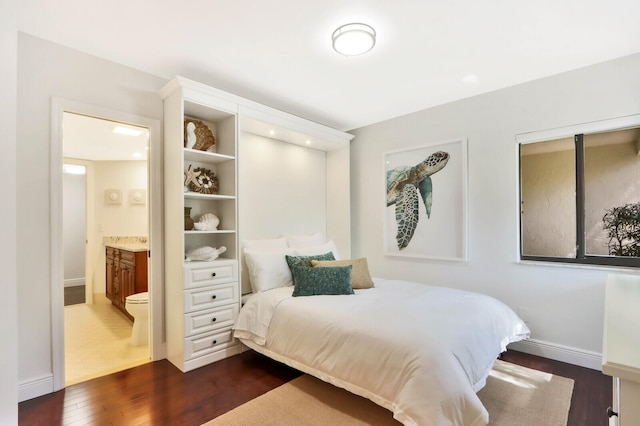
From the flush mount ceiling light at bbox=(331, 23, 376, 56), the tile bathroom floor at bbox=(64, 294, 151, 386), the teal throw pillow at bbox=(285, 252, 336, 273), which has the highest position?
the flush mount ceiling light at bbox=(331, 23, 376, 56)

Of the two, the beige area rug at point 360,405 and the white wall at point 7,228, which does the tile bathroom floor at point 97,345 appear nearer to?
the white wall at point 7,228

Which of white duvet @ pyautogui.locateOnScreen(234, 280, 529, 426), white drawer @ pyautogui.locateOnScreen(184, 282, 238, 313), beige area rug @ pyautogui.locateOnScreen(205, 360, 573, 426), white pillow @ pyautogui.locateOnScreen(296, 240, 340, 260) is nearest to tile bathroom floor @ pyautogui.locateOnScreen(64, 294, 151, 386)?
white drawer @ pyautogui.locateOnScreen(184, 282, 238, 313)

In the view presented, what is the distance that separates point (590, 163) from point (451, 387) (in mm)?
2583

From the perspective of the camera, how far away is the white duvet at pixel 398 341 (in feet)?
5.37

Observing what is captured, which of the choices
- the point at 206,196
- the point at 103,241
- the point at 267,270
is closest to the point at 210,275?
the point at 267,270

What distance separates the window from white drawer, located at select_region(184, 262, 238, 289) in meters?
2.86

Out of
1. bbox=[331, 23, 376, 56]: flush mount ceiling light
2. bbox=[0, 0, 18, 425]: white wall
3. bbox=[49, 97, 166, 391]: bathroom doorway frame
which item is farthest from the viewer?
bbox=[49, 97, 166, 391]: bathroom doorway frame

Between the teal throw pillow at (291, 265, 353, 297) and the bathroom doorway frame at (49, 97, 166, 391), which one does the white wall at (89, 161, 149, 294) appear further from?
the teal throw pillow at (291, 265, 353, 297)

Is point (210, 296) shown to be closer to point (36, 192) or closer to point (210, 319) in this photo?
point (210, 319)

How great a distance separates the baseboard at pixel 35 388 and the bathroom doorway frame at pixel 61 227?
33 millimetres

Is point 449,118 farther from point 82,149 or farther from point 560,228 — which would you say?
point 82,149

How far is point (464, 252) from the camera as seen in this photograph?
3404 mm

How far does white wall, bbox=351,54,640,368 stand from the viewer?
2691 mm

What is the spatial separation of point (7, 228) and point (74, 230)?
5692 mm
